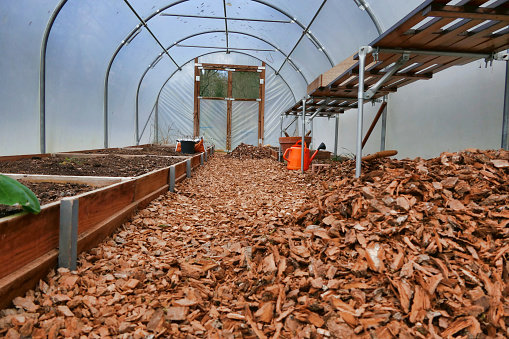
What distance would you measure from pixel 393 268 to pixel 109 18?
7.31 meters

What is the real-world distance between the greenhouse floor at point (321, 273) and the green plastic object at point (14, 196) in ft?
1.22

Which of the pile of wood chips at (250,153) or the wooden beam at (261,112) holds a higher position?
the wooden beam at (261,112)

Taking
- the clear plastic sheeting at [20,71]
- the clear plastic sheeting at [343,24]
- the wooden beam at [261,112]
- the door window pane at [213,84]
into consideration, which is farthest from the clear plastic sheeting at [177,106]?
the clear plastic sheeting at [20,71]

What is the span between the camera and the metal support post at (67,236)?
1690 mm

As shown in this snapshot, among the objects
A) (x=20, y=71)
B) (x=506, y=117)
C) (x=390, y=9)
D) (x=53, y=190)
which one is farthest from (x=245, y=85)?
(x=53, y=190)

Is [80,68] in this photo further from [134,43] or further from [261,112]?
[261,112]

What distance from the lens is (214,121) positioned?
13930 mm

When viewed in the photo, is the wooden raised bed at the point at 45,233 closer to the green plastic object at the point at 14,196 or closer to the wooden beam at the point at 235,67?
the green plastic object at the point at 14,196

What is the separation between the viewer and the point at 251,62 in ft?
45.4

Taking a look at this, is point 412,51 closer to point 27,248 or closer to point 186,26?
point 27,248

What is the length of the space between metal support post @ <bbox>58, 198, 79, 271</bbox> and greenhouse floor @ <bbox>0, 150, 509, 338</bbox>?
65 mm

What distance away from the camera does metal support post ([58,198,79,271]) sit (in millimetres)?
1690

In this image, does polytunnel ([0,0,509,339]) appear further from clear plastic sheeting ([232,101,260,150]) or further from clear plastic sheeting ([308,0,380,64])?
A: clear plastic sheeting ([232,101,260,150])

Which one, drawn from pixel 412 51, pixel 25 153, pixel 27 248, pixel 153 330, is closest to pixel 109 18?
pixel 25 153
